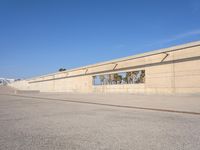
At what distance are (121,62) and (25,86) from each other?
50.7 m

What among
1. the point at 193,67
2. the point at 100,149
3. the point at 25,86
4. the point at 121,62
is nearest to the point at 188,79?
the point at 193,67

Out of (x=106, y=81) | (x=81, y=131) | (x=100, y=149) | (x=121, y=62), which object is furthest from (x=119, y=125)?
(x=106, y=81)

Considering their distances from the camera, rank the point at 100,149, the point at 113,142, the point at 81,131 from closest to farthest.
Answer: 1. the point at 100,149
2. the point at 113,142
3. the point at 81,131

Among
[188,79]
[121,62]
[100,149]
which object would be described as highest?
[121,62]

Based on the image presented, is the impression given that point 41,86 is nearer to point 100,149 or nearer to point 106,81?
point 106,81

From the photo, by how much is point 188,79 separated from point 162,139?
15.6 meters

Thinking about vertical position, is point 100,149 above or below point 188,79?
below

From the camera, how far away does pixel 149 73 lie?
2314cm

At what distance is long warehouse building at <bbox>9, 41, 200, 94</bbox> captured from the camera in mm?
18969

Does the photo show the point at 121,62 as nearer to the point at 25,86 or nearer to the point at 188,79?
the point at 188,79

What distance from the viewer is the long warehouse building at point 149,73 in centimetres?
1897

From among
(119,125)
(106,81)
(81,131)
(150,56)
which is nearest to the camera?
(81,131)

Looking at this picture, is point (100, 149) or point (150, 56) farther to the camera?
point (150, 56)

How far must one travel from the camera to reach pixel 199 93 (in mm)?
18125
